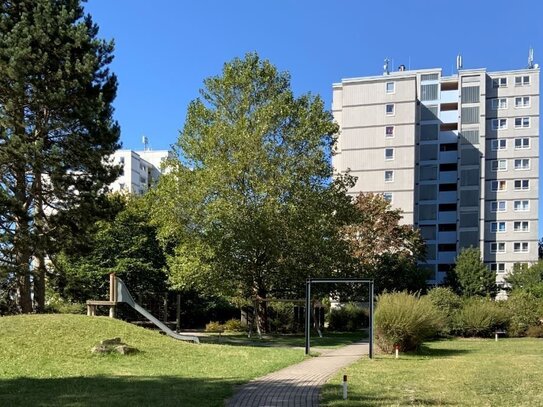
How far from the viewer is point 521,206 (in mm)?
77375

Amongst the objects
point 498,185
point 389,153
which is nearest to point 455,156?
point 498,185

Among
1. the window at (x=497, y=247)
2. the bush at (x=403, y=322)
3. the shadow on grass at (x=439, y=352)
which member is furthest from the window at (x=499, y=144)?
the bush at (x=403, y=322)

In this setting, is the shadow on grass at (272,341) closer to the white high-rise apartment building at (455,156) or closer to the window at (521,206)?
the white high-rise apartment building at (455,156)

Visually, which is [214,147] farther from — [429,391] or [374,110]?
[374,110]

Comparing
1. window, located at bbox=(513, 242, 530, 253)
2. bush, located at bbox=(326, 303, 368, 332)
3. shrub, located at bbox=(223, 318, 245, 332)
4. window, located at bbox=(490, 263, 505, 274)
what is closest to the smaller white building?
window, located at bbox=(490, 263, 505, 274)

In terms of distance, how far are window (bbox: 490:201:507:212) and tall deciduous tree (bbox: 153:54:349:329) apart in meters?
54.2

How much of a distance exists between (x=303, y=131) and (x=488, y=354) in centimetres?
1398

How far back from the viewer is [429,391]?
36.6ft

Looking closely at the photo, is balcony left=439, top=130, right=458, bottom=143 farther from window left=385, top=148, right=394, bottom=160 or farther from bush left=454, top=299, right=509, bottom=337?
bush left=454, top=299, right=509, bottom=337

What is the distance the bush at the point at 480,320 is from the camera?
31469mm

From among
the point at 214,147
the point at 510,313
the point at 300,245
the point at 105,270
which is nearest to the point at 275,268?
the point at 300,245

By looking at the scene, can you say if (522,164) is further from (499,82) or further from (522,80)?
(499,82)

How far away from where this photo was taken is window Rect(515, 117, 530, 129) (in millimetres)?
78250

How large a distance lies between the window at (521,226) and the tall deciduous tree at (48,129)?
66.5 metres
